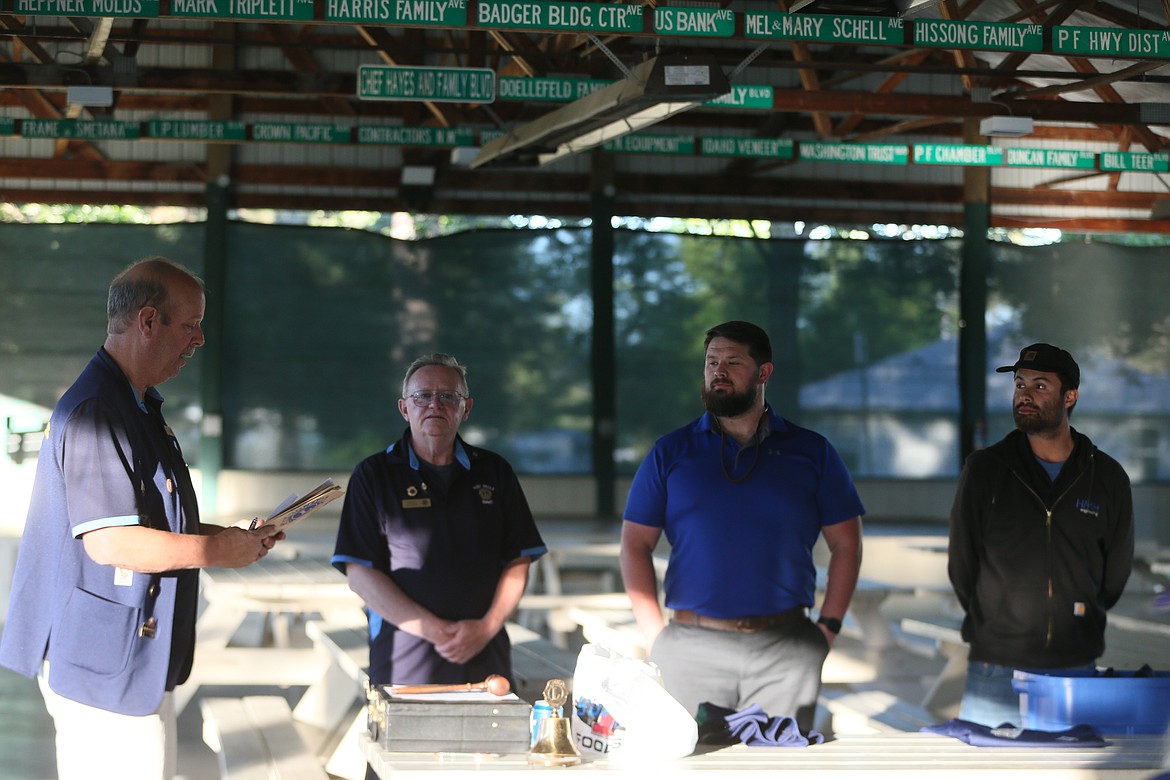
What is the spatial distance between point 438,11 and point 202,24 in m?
8.91

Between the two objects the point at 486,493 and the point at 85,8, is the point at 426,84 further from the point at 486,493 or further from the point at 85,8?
the point at 486,493

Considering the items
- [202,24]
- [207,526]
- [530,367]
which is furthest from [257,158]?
[207,526]

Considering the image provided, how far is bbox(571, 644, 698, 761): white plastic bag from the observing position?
2834 mm

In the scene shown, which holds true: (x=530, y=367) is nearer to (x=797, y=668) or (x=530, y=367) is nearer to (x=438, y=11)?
(x=438, y=11)

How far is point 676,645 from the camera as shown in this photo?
375 centimetres

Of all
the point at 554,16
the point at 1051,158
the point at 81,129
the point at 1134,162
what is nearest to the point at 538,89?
the point at 554,16

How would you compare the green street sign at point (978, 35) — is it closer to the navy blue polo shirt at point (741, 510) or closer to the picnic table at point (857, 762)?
the navy blue polo shirt at point (741, 510)

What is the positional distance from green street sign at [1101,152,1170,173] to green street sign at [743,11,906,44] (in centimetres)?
518

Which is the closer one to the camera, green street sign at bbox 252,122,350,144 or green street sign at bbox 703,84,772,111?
green street sign at bbox 703,84,772,111

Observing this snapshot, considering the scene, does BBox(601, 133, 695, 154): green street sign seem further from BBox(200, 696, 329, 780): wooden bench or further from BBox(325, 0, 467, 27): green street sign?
BBox(200, 696, 329, 780): wooden bench

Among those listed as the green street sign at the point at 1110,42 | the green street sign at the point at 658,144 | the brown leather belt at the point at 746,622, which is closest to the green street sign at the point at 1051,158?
the green street sign at the point at 658,144

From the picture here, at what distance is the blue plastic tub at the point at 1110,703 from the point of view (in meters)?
3.33

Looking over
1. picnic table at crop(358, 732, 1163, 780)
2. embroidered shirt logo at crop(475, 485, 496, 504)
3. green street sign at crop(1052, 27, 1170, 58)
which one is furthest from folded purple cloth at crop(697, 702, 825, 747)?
green street sign at crop(1052, 27, 1170, 58)

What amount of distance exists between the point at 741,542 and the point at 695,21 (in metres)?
4.34
